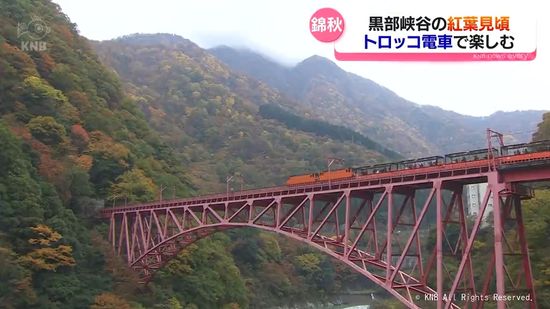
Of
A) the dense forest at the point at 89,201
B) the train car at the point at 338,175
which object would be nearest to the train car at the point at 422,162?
the train car at the point at 338,175

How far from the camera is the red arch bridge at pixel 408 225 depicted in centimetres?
1909

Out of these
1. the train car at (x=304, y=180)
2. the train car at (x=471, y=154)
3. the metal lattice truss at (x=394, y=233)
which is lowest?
the metal lattice truss at (x=394, y=233)

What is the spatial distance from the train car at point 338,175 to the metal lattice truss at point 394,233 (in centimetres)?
91

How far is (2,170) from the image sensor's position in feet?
113

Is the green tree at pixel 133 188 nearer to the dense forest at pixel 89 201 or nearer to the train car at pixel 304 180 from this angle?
the dense forest at pixel 89 201

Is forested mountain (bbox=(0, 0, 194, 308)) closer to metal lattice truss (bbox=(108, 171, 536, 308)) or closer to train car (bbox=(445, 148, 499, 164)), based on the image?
metal lattice truss (bbox=(108, 171, 536, 308))

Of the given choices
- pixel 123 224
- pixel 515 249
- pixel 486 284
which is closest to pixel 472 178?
pixel 486 284

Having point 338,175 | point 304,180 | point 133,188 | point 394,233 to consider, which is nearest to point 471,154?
point 338,175

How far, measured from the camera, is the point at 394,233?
119 ft

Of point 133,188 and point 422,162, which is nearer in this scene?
point 422,162

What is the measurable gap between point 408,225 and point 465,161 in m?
4.48

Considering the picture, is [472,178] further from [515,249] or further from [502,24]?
[515,249]

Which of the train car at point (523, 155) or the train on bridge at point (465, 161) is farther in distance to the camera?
the train on bridge at point (465, 161)

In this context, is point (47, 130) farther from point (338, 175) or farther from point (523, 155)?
point (523, 155)
